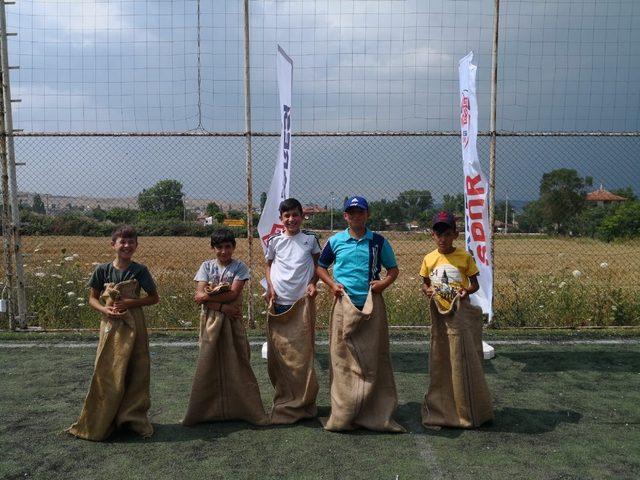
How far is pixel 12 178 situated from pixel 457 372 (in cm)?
557

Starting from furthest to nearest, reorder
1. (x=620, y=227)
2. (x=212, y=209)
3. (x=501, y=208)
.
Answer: (x=620, y=227) → (x=212, y=209) → (x=501, y=208)

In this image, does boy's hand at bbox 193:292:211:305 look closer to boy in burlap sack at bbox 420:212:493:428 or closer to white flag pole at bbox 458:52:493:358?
boy in burlap sack at bbox 420:212:493:428

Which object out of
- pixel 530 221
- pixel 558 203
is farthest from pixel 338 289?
pixel 558 203

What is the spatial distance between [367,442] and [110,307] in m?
2.00

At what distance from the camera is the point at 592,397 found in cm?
508

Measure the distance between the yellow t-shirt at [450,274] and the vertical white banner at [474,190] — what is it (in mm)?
1437

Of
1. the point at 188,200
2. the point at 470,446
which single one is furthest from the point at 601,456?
the point at 188,200

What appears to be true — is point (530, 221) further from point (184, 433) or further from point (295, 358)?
point (184, 433)

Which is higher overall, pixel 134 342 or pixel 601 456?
pixel 134 342

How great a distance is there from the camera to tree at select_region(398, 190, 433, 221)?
7301mm

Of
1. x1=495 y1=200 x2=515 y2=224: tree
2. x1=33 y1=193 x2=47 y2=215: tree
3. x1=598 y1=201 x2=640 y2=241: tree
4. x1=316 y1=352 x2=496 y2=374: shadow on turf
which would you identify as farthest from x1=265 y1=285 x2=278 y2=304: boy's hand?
x1=598 y1=201 x2=640 y2=241: tree

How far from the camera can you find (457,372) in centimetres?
448

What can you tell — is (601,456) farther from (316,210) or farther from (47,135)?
(47,135)

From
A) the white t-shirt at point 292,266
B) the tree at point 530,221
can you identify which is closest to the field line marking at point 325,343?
the white t-shirt at point 292,266
